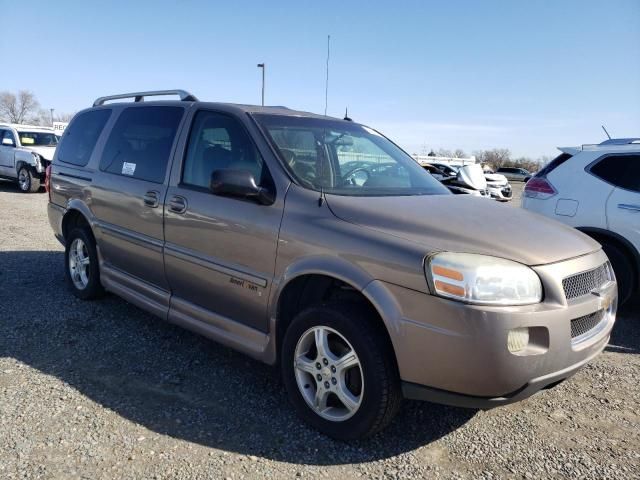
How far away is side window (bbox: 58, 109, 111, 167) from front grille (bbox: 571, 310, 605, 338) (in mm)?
4288

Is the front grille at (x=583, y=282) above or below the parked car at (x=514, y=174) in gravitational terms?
above

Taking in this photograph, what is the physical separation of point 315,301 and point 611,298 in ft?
5.77

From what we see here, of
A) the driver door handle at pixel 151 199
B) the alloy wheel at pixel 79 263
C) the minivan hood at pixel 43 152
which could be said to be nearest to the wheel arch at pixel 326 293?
the driver door handle at pixel 151 199

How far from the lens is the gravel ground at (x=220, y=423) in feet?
8.52

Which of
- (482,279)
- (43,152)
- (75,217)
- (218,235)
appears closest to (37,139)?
(43,152)

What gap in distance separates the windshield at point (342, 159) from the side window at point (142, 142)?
2.87 feet

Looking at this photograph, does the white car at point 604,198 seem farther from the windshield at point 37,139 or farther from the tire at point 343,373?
the windshield at point 37,139

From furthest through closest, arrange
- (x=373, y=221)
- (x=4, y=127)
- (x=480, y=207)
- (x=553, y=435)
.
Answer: (x=4, y=127), (x=480, y=207), (x=553, y=435), (x=373, y=221)

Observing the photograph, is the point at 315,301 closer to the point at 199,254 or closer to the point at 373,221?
the point at 373,221

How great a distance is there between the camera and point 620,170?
524cm

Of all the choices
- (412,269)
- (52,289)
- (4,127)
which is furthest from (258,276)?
(4,127)

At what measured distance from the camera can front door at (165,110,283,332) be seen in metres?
3.11

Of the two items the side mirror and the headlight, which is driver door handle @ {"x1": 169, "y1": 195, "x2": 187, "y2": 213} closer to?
the side mirror

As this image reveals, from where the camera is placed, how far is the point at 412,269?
2.46 m
